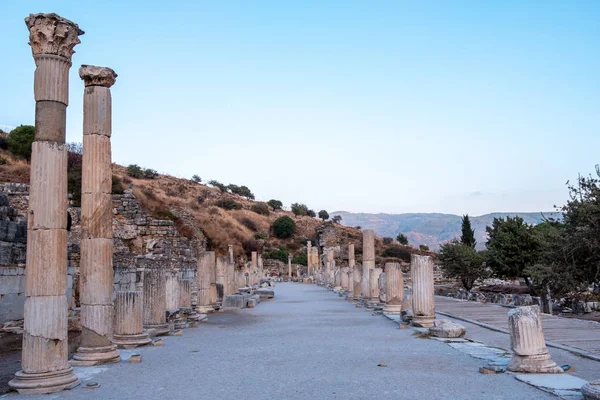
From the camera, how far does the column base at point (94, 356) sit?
9120mm

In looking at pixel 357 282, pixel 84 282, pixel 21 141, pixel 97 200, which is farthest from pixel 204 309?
pixel 21 141

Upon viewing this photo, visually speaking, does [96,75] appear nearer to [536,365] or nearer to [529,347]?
[529,347]

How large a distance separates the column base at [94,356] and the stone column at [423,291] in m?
7.33

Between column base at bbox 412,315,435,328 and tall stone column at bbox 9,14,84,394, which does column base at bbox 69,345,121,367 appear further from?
column base at bbox 412,315,435,328

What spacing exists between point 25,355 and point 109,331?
217 centimetres

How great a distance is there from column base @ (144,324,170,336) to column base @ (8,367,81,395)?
5.33 metres

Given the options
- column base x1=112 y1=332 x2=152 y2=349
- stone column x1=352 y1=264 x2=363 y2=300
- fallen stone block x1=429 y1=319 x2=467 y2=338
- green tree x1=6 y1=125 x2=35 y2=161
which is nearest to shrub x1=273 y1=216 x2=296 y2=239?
green tree x1=6 y1=125 x2=35 y2=161

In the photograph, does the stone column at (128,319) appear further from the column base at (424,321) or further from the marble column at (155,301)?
the column base at (424,321)

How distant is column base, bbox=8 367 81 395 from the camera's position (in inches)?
285

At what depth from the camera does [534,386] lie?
700cm

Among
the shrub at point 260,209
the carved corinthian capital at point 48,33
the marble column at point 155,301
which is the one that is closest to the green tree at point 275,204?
the shrub at point 260,209

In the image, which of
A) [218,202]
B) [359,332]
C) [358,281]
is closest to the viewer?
[359,332]

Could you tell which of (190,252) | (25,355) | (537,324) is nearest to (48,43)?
(25,355)

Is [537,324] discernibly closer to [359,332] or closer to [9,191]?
[359,332]
